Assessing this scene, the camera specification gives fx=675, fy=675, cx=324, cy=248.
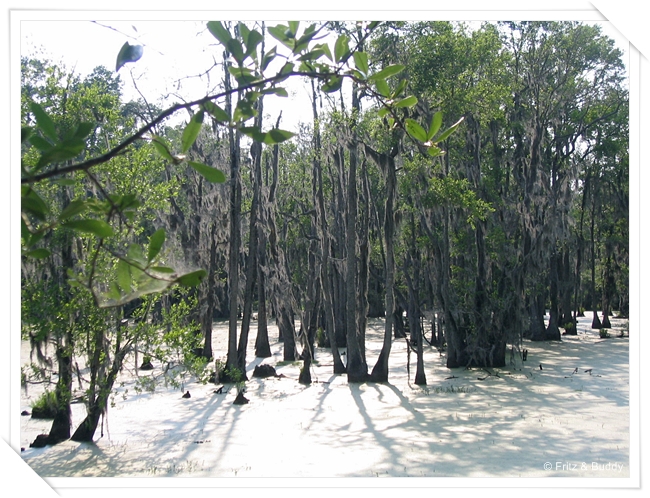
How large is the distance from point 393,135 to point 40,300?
20.5ft

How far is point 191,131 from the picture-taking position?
4.57 feet

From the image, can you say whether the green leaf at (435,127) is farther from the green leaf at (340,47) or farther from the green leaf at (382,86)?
the green leaf at (340,47)

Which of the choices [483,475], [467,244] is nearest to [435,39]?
[467,244]

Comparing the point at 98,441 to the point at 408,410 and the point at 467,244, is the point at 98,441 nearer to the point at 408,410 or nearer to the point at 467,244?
the point at 408,410

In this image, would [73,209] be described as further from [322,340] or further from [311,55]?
[322,340]

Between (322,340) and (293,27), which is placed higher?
(293,27)

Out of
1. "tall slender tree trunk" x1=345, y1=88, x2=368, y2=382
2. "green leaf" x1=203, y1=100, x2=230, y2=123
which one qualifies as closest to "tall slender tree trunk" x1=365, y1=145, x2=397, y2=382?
"tall slender tree trunk" x1=345, y1=88, x2=368, y2=382

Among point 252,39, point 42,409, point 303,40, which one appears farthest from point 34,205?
point 42,409

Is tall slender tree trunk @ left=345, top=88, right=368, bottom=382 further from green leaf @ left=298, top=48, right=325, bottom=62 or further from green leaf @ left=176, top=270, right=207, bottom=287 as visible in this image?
green leaf @ left=176, top=270, right=207, bottom=287

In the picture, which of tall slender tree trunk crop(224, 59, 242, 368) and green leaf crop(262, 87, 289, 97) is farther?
tall slender tree trunk crop(224, 59, 242, 368)

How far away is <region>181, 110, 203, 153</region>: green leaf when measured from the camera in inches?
54.2

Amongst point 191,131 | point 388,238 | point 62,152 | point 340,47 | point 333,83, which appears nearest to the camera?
point 62,152

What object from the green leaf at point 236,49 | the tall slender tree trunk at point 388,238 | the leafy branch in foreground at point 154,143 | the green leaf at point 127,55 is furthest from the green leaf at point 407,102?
the tall slender tree trunk at point 388,238
